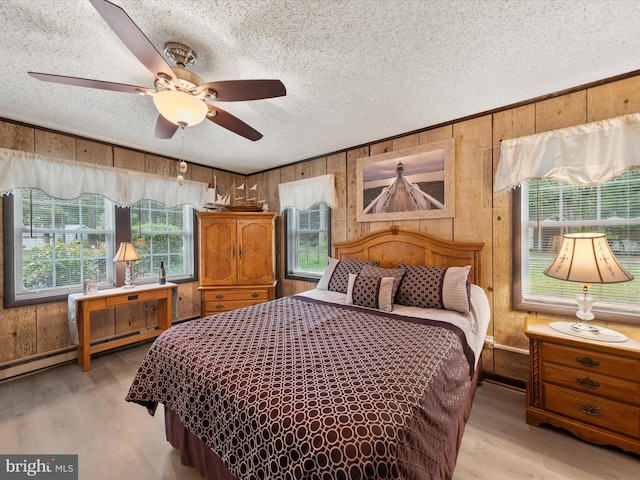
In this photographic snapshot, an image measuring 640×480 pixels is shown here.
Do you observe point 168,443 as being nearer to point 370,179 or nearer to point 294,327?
point 294,327

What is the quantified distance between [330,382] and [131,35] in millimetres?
1715

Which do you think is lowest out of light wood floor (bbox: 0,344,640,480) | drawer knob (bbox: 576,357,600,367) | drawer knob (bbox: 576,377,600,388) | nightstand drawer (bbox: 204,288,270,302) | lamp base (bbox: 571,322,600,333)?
light wood floor (bbox: 0,344,640,480)

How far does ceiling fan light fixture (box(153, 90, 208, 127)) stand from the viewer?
4.78 feet

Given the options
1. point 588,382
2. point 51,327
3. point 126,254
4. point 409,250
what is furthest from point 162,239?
point 588,382

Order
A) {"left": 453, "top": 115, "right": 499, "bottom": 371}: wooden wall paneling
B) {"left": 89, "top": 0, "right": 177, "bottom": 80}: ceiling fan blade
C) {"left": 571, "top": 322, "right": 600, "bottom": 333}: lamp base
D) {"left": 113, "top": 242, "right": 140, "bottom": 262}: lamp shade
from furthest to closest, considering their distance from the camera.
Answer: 1. {"left": 113, "top": 242, "right": 140, "bottom": 262}: lamp shade
2. {"left": 453, "top": 115, "right": 499, "bottom": 371}: wooden wall paneling
3. {"left": 571, "top": 322, "right": 600, "bottom": 333}: lamp base
4. {"left": 89, "top": 0, "right": 177, "bottom": 80}: ceiling fan blade

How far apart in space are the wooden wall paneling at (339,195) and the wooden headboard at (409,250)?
219 mm

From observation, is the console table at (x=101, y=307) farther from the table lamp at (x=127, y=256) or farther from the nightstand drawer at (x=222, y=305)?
the nightstand drawer at (x=222, y=305)

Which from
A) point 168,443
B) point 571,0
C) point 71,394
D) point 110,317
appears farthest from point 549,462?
point 110,317

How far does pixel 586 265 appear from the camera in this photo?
1.73 meters

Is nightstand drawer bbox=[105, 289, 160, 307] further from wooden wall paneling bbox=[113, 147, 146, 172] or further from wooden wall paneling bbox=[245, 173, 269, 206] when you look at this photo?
wooden wall paneling bbox=[245, 173, 269, 206]

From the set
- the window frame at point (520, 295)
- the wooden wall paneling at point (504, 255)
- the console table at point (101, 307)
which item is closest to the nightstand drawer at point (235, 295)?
the console table at point (101, 307)

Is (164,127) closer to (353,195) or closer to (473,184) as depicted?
(353,195)

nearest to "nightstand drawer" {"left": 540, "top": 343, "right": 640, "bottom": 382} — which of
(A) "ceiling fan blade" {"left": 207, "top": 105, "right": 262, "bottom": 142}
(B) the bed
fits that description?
(B) the bed

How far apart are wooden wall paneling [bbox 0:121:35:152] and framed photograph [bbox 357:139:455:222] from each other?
3.41 meters
